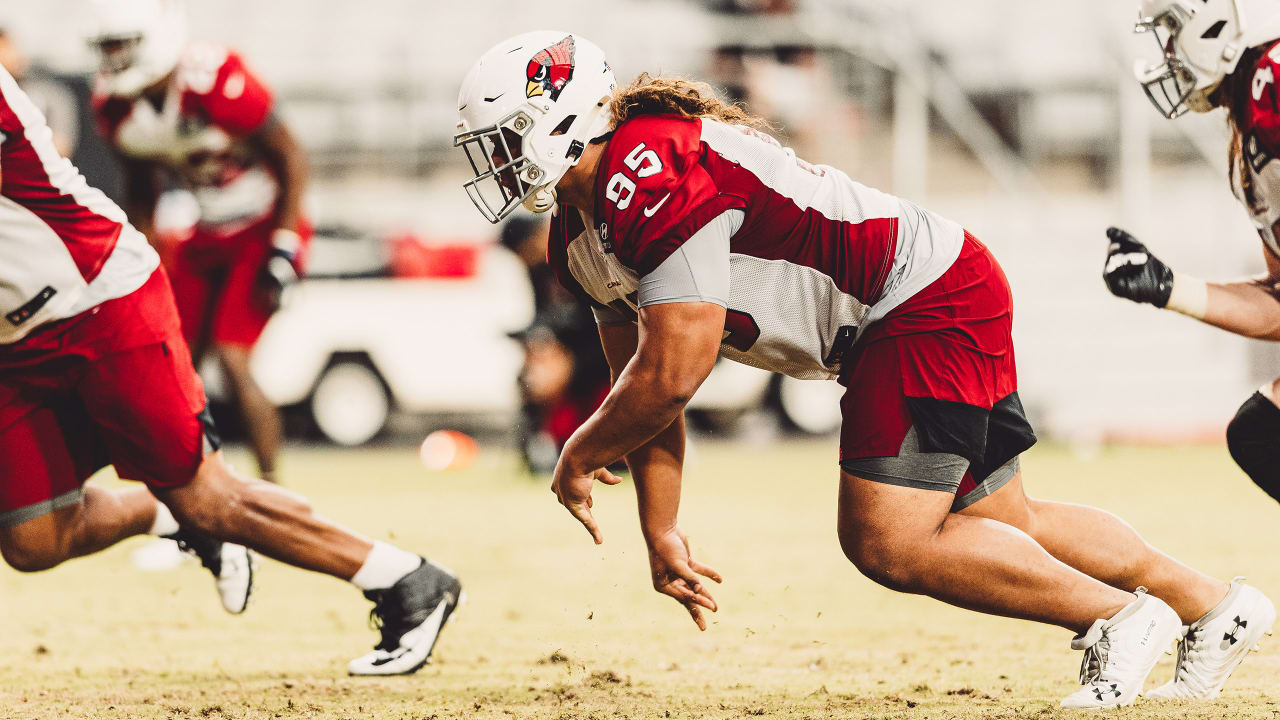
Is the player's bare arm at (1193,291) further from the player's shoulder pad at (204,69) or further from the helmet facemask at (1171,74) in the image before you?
the player's shoulder pad at (204,69)

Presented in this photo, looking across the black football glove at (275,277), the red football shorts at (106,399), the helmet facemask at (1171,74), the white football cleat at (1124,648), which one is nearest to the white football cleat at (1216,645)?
the white football cleat at (1124,648)

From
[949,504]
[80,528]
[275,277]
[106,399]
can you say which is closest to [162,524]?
[80,528]

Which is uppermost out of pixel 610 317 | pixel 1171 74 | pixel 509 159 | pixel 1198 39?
pixel 1198 39

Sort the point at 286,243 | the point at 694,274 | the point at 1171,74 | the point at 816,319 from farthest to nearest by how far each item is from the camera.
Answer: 1. the point at 286,243
2. the point at 1171,74
3. the point at 816,319
4. the point at 694,274

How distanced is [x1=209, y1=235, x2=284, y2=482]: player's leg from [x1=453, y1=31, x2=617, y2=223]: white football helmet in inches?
147

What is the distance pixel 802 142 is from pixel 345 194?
16.9 ft

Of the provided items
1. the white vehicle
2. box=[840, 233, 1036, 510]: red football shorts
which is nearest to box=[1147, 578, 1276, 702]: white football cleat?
box=[840, 233, 1036, 510]: red football shorts

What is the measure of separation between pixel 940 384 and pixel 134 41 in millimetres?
4374

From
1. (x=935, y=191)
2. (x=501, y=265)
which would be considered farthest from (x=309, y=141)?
(x=935, y=191)

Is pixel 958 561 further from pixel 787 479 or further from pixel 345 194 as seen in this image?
pixel 345 194

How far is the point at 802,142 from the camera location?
14.1 metres

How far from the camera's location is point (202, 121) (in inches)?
275

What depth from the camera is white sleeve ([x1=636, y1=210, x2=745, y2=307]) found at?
3.42 m

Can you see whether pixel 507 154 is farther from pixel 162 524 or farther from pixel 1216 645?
pixel 1216 645
